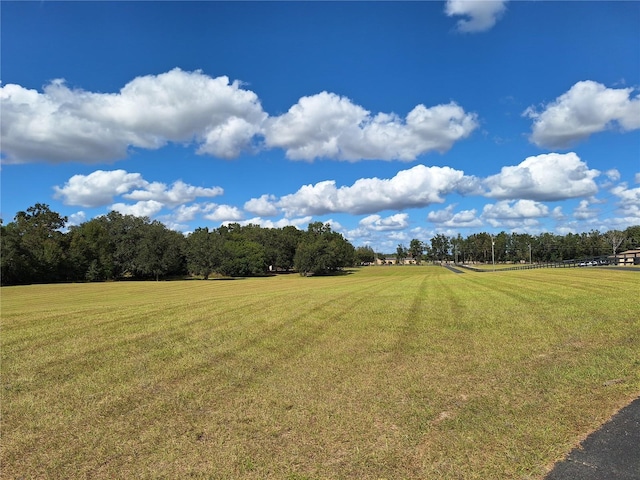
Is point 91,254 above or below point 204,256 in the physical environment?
above

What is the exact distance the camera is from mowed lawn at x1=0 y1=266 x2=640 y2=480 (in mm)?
4918

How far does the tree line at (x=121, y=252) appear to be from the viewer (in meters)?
73.0

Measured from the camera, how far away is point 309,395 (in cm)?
712

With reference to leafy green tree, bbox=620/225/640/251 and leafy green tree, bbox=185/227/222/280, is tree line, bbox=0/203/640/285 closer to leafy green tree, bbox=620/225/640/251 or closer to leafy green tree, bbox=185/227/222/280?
leafy green tree, bbox=185/227/222/280

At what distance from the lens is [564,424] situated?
563cm

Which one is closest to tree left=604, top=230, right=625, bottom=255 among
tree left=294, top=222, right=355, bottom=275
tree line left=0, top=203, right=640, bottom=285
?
tree line left=0, top=203, right=640, bottom=285

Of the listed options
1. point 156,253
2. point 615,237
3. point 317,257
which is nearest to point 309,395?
point 156,253

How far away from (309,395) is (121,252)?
317 feet

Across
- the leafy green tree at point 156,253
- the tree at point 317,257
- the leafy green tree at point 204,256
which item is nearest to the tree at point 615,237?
the tree at point 317,257

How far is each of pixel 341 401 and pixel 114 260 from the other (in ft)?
325

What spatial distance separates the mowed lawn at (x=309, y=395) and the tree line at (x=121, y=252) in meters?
71.8

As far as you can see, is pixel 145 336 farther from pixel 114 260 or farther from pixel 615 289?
pixel 114 260

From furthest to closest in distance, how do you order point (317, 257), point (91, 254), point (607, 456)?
point (317, 257), point (91, 254), point (607, 456)

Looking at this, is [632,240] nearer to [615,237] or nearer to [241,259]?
[615,237]
